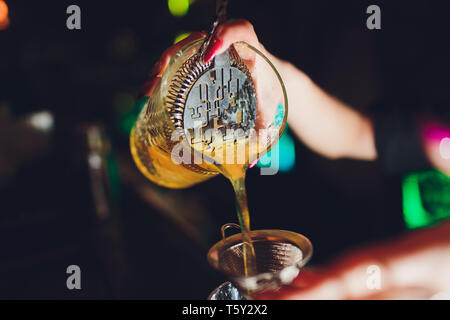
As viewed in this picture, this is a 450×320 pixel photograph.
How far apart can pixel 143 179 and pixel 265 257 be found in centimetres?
366

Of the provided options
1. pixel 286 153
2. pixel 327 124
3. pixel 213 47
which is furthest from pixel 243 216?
pixel 286 153

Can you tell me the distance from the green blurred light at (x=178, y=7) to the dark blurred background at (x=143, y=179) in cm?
8

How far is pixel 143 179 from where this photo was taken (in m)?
4.15

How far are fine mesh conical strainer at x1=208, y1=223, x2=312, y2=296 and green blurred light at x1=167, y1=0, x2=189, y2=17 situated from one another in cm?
277

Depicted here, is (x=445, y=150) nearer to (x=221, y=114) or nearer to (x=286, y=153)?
(x=286, y=153)

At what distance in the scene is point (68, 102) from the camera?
420 cm

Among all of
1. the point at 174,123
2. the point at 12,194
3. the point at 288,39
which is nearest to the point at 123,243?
the point at 12,194

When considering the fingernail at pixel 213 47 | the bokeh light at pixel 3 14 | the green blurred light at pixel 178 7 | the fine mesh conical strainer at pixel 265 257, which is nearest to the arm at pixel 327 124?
the fingernail at pixel 213 47

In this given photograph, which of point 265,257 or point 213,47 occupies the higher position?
point 213,47

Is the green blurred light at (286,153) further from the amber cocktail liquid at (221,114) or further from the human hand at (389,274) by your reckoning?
A: the amber cocktail liquid at (221,114)

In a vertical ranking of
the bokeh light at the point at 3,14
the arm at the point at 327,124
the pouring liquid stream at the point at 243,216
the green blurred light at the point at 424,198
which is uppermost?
the bokeh light at the point at 3,14

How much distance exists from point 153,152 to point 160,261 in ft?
6.86

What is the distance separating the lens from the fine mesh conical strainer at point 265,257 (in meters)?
0.56

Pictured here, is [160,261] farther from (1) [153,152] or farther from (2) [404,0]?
(2) [404,0]
